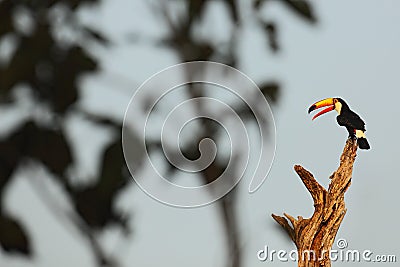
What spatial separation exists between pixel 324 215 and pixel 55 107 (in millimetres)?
723

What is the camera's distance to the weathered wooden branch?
97 centimetres

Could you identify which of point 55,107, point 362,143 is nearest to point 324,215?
point 362,143

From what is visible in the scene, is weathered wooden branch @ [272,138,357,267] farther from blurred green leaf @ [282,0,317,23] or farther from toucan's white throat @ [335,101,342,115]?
blurred green leaf @ [282,0,317,23]

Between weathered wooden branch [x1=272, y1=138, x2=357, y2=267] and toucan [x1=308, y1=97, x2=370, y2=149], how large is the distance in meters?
0.01

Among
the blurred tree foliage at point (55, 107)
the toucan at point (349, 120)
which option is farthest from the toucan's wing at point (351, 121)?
the blurred tree foliage at point (55, 107)

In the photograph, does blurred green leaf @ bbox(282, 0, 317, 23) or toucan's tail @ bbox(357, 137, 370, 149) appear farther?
blurred green leaf @ bbox(282, 0, 317, 23)

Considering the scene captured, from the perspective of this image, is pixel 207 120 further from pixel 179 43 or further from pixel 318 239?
pixel 318 239

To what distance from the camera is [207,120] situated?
1.74 m

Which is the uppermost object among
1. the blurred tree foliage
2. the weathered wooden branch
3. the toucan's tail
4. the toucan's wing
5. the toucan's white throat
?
the blurred tree foliage

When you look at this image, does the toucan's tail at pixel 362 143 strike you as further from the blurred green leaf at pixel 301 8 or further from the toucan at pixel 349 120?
the blurred green leaf at pixel 301 8

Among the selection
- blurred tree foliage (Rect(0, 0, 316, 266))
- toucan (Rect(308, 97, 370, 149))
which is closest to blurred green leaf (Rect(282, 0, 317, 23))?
blurred tree foliage (Rect(0, 0, 316, 266))

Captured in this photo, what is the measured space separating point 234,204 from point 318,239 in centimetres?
81

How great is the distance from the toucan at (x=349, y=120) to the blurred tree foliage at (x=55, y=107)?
0.51 metres

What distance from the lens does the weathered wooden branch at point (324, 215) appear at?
3.18 feet
